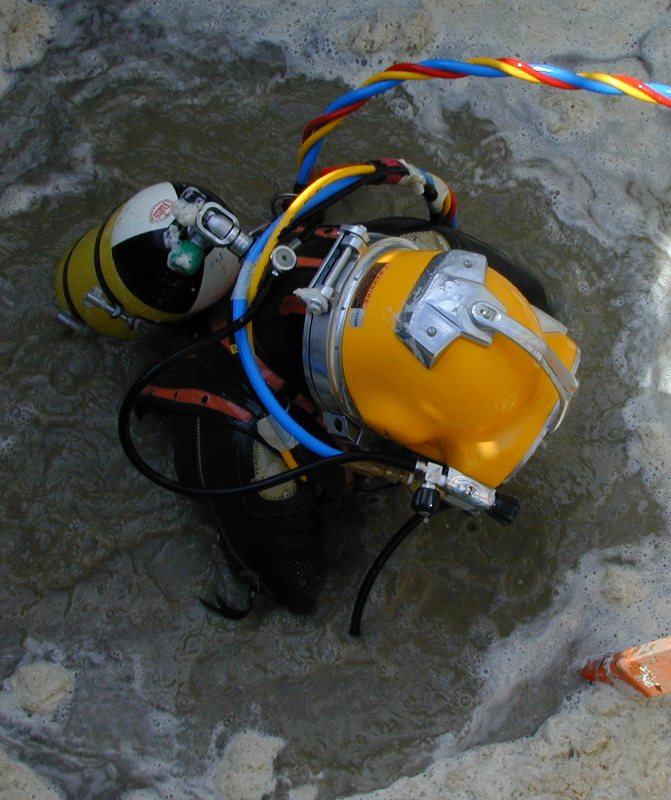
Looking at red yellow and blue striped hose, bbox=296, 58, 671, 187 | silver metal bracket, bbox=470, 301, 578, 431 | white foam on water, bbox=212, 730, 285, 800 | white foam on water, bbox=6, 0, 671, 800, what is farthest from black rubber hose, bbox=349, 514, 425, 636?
red yellow and blue striped hose, bbox=296, 58, 671, 187

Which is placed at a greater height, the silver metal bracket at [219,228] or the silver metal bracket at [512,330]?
the silver metal bracket at [219,228]

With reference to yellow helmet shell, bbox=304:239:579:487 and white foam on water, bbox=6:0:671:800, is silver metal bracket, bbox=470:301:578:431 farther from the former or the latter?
white foam on water, bbox=6:0:671:800

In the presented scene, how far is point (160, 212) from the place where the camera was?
149 cm

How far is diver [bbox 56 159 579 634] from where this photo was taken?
1239mm

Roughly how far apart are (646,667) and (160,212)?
3.97ft

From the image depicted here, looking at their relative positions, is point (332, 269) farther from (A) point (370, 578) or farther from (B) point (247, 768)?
(B) point (247, 768)

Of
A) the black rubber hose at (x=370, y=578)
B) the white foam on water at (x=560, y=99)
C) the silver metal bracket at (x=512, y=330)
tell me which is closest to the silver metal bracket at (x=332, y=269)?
the silver metal bracket at (x=512, y=330)

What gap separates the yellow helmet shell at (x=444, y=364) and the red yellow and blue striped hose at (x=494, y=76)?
0.38m

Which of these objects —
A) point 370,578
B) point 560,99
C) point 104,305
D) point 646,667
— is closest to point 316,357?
point 104,305

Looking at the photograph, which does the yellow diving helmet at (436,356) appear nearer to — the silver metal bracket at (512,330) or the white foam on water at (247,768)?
the silver metal bracket at (512,330)

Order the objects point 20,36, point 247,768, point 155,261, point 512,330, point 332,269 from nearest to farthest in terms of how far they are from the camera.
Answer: point 512,330, point 332,269, point 155,261, point 247,768, point 20,36

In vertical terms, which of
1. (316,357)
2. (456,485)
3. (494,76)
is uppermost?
(494,76)

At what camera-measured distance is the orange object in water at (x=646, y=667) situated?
1551mm

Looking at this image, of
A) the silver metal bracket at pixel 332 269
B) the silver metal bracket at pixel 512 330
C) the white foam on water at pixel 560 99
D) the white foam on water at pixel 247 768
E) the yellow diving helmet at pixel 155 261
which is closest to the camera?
the silver metal bracket at pixel 512 330
